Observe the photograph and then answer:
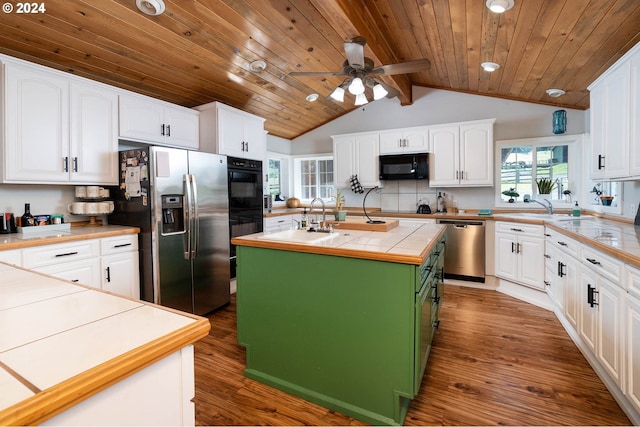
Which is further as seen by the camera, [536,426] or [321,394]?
[321,394]

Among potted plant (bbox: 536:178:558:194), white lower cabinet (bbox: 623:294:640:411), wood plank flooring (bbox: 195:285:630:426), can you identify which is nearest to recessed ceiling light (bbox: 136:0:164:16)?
wood plank flooring (bbox: 195:285:630:426)

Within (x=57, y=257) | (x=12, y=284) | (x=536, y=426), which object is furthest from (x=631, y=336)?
(x=57, y=257)

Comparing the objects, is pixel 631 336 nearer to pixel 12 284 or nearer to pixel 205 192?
pixel 12 284

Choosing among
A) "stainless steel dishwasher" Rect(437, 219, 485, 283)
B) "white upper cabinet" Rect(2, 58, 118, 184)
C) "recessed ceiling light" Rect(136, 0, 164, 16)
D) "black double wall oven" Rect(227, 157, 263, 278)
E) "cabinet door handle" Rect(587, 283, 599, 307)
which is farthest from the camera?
"stainless steel dishwasher" Rect(437, 219, 485, 283)

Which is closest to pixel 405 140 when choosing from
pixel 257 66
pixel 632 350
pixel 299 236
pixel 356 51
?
pixel 257 66

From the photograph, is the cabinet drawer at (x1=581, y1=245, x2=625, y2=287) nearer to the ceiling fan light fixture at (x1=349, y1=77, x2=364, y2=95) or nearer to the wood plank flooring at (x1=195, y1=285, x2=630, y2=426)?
the wood plank flooring at (x1=195, y1=285, x2=630, y2=426)

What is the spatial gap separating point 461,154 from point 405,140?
2.58 feet

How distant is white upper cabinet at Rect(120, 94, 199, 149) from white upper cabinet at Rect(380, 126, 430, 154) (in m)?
2.63

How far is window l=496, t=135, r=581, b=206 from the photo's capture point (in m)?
4.09

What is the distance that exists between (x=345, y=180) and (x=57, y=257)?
3755 mm

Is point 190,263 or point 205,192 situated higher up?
point 205,192

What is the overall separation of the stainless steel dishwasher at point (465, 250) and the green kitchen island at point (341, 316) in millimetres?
2138

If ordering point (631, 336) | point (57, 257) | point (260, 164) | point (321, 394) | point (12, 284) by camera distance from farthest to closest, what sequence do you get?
point (260, 164) < point (57, 257) < point (321, 394) < point (631, 336) < point (12, 284)

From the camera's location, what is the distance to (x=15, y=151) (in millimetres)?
2408
